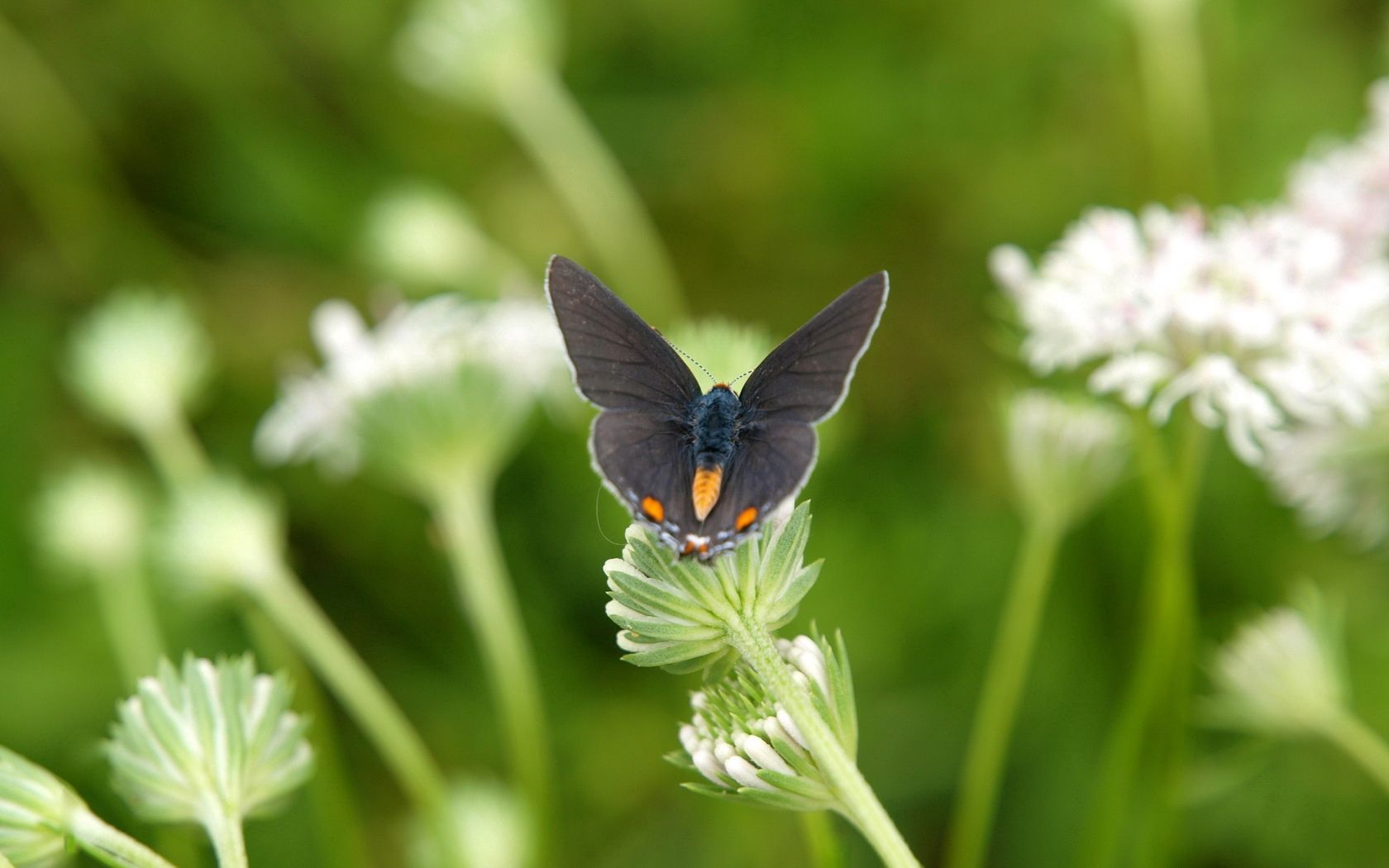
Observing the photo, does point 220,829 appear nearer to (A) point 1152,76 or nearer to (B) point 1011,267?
(B) point 1011,267

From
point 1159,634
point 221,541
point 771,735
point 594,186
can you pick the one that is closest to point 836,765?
point 771,735

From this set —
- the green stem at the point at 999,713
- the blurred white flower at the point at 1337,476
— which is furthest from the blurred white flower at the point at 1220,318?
the green stem at the point at 999,713

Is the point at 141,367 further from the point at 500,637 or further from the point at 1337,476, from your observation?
the point at 1337,476

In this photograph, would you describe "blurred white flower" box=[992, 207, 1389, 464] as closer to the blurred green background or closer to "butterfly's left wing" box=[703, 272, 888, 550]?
"butterfly's left wing" box=[703, 272, 888, 550]

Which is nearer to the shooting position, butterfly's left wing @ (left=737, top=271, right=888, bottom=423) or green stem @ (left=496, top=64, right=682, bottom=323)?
butterfly's left wing @ (left=737, top=271, right=888, bottom=423)

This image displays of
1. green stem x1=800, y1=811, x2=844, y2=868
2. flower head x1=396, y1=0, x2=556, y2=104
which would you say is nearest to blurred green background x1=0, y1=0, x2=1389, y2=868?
flower head x1=396, y1=0, x2=556, y2=104

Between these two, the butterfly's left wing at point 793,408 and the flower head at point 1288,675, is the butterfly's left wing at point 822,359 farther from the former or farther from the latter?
the flower head at point 1288,675
